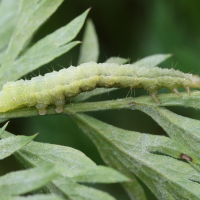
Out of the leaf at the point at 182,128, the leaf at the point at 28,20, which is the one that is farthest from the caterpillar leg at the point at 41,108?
the leaf at the point at 182,128

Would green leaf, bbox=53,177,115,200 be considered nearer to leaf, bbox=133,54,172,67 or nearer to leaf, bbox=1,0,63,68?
leaf, bbox=1,0,63,68

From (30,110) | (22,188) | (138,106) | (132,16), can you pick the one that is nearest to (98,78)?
(138,106)

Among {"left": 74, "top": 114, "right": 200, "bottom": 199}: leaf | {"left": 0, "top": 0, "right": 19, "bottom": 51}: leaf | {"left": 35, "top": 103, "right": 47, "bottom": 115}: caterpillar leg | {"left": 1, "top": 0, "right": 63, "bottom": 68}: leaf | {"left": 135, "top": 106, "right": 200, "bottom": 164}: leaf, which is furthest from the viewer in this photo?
{"left": 0, "top": 0, "right": 19, "bottom": 51}: leaf

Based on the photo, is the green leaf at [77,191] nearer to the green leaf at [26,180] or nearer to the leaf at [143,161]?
the green leaf at [26,180]

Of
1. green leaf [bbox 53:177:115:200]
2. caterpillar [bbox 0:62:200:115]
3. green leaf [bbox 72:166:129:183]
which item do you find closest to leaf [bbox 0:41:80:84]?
caterpillar [bbox 0:62:200:115]

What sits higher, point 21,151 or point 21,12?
point 21,12

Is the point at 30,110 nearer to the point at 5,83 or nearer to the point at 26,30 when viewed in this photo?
the point at 5,83

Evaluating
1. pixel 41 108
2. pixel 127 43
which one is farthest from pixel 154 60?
pixel 41 108
